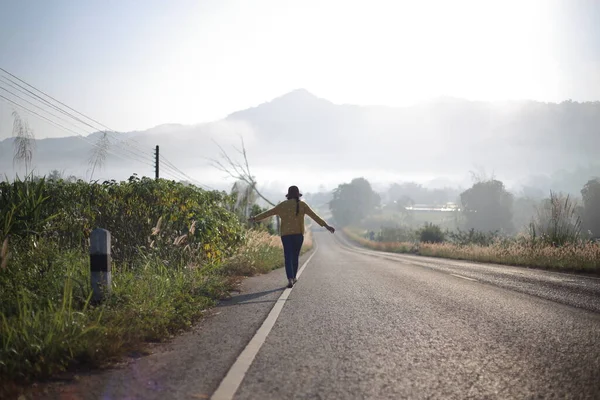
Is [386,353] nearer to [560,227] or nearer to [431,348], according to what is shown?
[431,348]

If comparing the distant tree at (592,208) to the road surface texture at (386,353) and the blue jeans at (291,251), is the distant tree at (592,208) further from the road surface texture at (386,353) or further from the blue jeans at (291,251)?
the road surface texture at (386,353)

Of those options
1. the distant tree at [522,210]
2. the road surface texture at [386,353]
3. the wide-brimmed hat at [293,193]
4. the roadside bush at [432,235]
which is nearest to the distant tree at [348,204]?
the distant tree at [522,210]

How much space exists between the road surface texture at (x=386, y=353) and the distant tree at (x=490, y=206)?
4732 inches

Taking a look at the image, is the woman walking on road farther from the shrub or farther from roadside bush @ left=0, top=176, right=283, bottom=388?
the shrub

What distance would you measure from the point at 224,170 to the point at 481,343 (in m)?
20.8

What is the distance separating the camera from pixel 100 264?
197 inches

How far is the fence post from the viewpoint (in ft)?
16.4

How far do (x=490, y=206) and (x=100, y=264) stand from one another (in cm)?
12549

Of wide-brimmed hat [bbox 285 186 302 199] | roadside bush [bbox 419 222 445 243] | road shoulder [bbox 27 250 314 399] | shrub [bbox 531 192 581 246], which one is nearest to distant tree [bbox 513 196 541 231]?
roadside bush [bbox 419 222 445 243]

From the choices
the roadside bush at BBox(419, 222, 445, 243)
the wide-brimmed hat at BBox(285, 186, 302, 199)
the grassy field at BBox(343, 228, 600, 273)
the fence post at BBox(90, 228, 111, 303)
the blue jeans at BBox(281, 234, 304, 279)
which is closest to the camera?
the fence post at BBox(90, 228, 111, 303)

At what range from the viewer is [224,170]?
23.9 m

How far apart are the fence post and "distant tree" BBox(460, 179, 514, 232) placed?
123 meters

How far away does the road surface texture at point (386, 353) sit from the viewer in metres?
3.03

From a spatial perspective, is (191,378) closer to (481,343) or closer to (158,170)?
(481,343)
